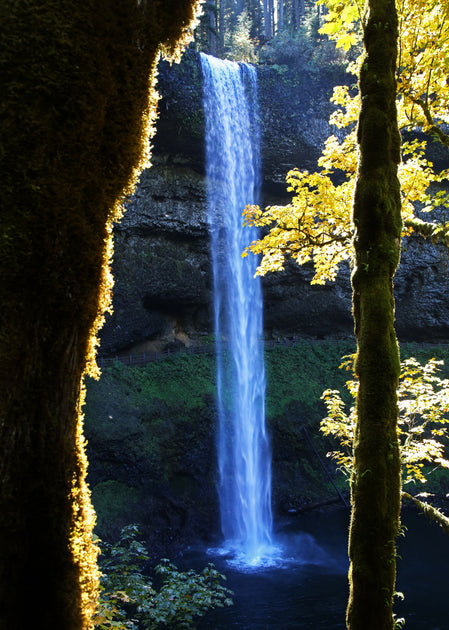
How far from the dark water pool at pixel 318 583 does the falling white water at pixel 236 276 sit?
3.30 m

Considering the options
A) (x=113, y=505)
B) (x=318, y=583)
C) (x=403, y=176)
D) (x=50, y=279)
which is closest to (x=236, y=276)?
(x=113, y=505)

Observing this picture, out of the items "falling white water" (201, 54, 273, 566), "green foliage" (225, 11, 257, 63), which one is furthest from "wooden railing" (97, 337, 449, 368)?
"green foliage" (225, 11, 257, 63)

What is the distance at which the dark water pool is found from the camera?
35.6 feet

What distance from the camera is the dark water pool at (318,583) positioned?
1084cm

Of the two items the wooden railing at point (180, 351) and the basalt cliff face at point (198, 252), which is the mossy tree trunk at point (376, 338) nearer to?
the wooden railing at point (180, 351)

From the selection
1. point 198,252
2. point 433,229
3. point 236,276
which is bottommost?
point 433,229

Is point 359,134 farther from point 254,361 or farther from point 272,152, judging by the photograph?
point 272,152

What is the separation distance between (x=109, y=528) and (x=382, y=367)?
14.1 m

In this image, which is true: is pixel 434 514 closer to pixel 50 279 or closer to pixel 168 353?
pixel 50 279

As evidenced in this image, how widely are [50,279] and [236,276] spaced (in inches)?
841

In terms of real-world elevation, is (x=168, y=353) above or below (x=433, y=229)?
above

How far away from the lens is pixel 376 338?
3.09 meters

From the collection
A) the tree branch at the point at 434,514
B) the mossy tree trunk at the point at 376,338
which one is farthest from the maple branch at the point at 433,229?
the tree branch at the point at 434,514

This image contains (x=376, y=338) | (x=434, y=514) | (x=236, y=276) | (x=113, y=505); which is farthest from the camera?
(x=236, y=276)
